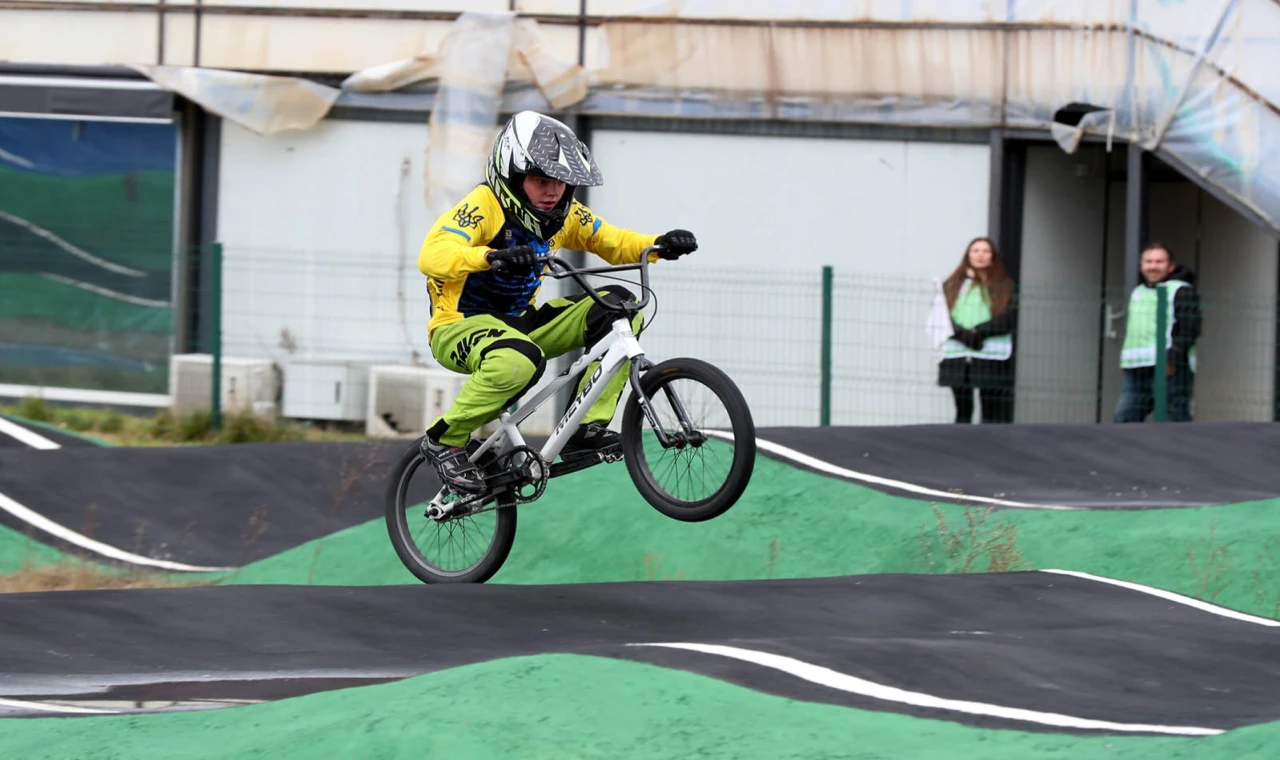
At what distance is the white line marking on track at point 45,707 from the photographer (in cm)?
523

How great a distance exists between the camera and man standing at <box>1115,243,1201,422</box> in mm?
12398

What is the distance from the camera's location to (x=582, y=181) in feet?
22.3

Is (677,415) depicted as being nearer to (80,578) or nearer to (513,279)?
(513,279)

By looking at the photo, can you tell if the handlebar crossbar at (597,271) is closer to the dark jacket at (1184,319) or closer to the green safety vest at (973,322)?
the green safety vest at (973,322)

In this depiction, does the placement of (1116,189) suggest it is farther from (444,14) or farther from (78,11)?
(78,11)

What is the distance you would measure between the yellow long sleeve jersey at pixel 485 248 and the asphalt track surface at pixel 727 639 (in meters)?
1.22

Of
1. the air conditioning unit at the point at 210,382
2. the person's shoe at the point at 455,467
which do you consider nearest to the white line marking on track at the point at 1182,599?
the person's shoe at the point at 455,467

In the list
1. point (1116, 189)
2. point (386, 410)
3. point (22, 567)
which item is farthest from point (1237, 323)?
A: point (22, 567)

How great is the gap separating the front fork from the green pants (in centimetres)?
22

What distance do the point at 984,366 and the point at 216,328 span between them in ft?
19.9

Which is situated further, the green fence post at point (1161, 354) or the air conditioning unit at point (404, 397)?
Answer: the air conditioning unit at point (404, 397)

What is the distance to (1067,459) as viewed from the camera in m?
9.94

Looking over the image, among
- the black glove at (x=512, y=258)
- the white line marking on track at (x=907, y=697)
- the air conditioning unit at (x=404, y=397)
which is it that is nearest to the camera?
the white line marking on track at (x=907, y=697)

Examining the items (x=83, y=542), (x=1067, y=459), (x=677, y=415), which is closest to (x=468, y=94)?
(x=83, y=542)
